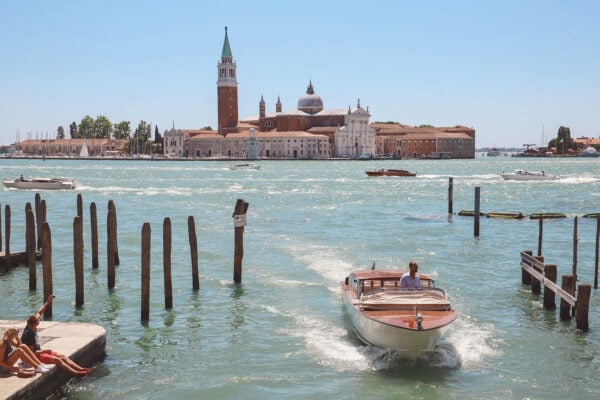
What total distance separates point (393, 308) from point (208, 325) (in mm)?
3577

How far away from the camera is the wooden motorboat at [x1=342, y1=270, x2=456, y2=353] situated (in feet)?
34.7

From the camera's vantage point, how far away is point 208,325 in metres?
13.4

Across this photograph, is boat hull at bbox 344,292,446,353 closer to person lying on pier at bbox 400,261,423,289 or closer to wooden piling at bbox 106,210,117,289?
person lying on pier at bbox 400,261,423,289

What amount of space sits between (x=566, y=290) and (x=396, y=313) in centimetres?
345

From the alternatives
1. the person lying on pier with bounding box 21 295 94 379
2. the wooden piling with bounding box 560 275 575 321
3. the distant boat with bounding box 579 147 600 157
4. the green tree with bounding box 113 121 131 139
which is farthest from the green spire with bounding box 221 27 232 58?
the person lying on pier with bounding box 21 295 94 379

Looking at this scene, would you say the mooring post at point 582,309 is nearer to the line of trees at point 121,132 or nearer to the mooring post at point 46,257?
the mooring post at point 46,257

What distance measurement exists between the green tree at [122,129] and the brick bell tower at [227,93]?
109 ft

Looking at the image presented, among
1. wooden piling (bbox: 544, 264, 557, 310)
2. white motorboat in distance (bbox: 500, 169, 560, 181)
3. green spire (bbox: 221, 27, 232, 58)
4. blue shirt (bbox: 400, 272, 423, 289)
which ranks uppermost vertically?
green spire (bbox: 221, 27, 232, 58)

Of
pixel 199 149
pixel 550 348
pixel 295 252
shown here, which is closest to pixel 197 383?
pixel 550 348

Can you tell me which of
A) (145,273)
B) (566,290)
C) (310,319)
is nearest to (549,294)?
(566,290)

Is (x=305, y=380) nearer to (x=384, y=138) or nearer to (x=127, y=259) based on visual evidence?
(x=127, y=259)

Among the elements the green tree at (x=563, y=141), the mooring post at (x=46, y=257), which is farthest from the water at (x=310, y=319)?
the green tree at (x=563, y=141)

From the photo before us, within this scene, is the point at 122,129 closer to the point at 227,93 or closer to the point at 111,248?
the point at 227,93

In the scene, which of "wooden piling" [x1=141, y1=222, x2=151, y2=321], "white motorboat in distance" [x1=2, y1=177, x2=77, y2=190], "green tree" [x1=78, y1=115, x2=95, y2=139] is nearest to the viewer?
"wooden piling" [x1=141, y1=222, x2=151, y2=321]
